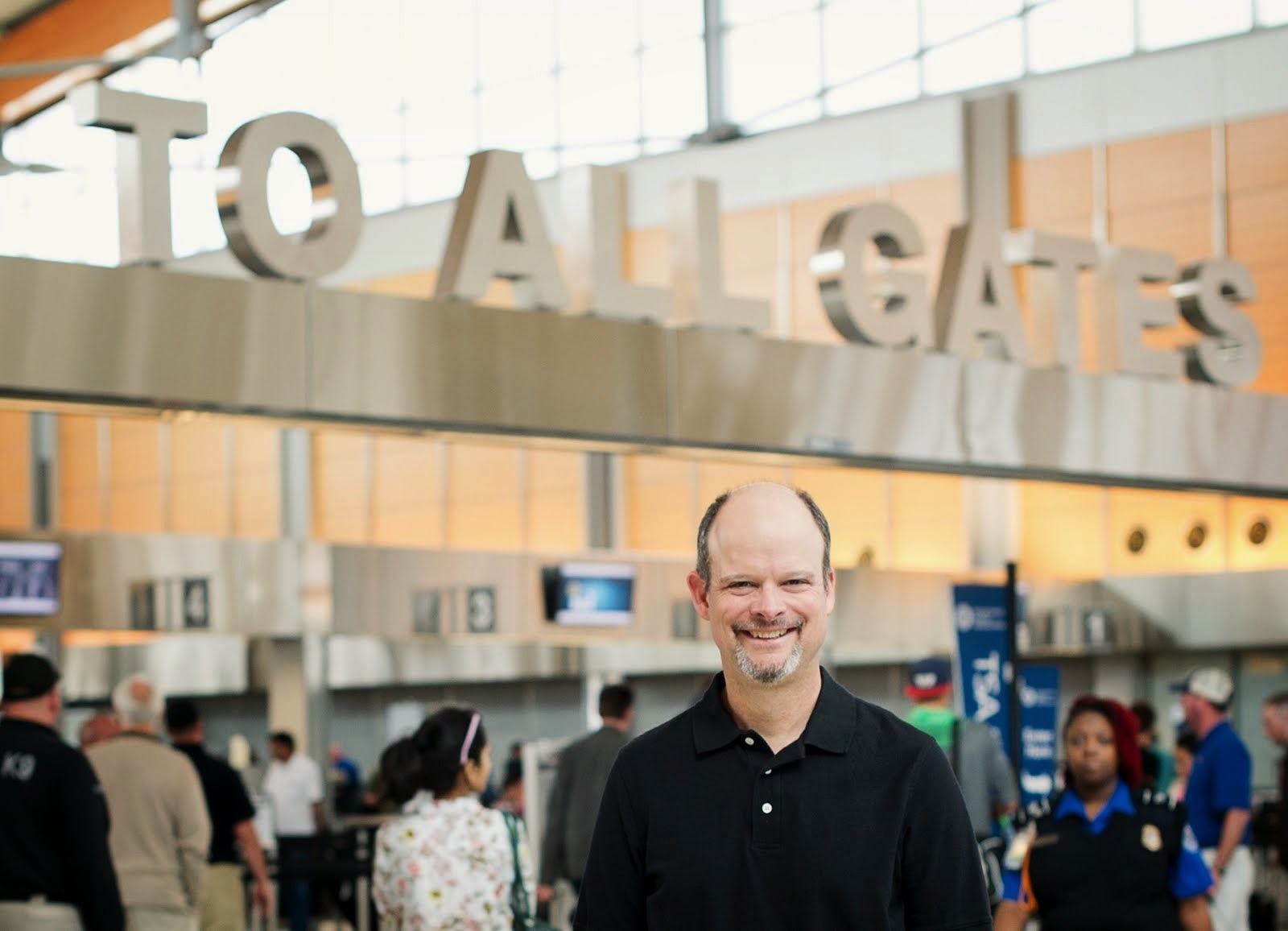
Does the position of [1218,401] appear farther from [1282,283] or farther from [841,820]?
[841,820]

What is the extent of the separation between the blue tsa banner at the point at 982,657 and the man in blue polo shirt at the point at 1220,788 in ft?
3.99

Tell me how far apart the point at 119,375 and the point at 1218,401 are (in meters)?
8.25

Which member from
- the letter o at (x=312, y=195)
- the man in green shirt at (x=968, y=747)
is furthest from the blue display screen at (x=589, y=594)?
the letter o at (x=312, y=195)

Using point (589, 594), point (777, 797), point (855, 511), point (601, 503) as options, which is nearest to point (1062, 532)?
point (855, 511)

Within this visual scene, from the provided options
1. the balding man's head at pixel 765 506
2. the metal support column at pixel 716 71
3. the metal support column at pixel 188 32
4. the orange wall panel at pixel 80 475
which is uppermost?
the metal support column at pixel 188 32

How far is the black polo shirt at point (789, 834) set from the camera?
2961 millimetres

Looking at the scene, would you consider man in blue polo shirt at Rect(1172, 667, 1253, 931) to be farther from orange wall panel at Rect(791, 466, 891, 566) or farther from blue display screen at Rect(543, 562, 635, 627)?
orange wall panel at Rect(791, 466, 891, 566)

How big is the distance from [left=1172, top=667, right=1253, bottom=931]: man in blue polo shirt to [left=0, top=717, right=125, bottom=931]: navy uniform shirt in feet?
17.5

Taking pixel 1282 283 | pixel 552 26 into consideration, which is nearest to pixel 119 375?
pixel 1282 283

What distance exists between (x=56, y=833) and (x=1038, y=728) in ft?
25.3

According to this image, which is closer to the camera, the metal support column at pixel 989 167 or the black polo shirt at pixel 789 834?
the black polo shirt at pixel 789 834

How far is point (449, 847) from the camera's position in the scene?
6402mm

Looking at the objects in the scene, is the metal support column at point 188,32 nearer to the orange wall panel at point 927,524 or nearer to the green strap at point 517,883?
the orange wall panel at point 927,524

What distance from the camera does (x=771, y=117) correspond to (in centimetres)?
2683
